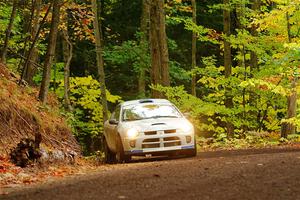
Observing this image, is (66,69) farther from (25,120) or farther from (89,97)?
(25,120)

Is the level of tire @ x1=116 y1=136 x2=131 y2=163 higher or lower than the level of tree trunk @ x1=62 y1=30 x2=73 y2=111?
lower

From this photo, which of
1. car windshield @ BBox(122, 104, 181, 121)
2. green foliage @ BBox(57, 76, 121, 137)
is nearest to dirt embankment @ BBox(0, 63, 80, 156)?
car windshield @ BBox(122, 104, 181, 121)

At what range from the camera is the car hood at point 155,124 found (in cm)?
1331

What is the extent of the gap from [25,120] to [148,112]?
3.22 metres

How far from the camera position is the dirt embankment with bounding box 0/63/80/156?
1277 cm

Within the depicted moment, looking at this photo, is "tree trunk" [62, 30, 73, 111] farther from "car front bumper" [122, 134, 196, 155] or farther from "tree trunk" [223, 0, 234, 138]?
"car front bumper" [122, 134, 196, 155]

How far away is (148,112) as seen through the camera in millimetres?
14375

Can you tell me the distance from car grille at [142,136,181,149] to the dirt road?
11.4 feet

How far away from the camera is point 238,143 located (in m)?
19.0

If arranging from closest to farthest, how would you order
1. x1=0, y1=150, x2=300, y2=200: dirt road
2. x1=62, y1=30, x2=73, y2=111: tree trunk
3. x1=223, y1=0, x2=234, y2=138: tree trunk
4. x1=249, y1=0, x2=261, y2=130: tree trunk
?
x1=0, y1=150, x2=300, y2=200: dirt road, x1=223, y1=0, x2=234, y2=138: tree trunk, x1=249, y1=0, x2=261, y2=130: tree trunk, x1=62, y1=30, x2=73, y2=111: tree trunk

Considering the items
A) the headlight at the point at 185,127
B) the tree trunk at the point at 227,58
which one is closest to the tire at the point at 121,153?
the headlight at the point at 185,127

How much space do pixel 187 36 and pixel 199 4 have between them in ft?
7.07

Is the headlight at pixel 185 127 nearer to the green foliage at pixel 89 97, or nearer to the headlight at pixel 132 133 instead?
the headlight at pixel 132 133

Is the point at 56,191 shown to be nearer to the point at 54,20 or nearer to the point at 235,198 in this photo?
the point at 235,198
